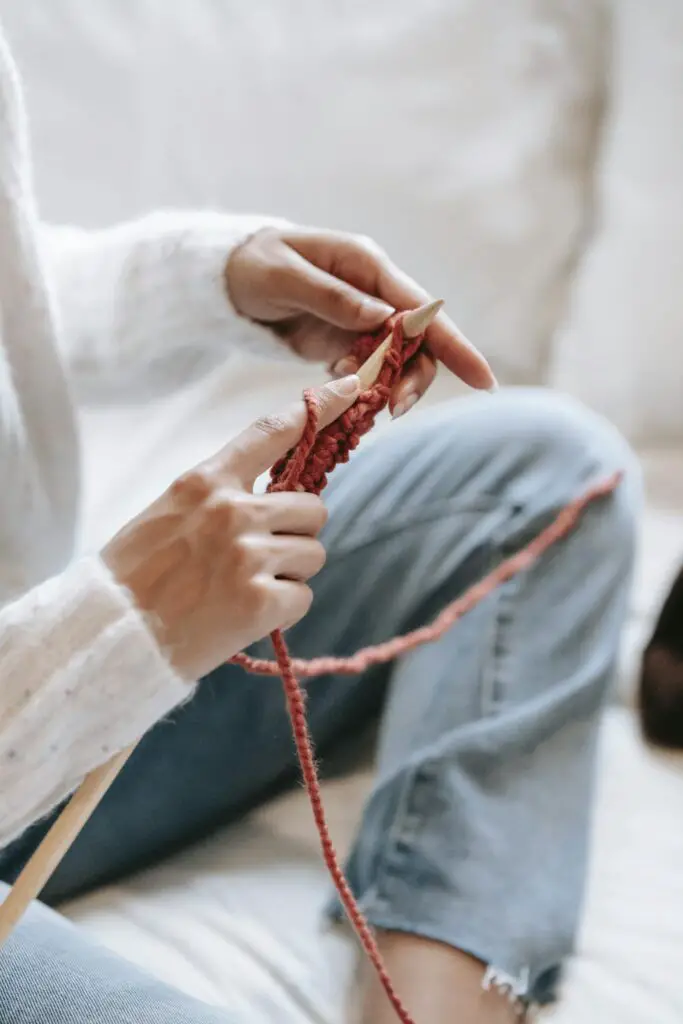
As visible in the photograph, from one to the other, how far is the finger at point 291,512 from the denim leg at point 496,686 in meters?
0.19

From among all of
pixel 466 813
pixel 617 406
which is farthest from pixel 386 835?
pixel 617 406

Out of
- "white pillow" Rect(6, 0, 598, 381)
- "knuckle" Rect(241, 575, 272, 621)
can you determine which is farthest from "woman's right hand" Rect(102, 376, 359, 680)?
"white pillow" Rect(6, 0, 598, 381)

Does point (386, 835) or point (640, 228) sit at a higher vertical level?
point (640, 228)

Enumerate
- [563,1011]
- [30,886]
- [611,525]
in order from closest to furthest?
[30,886], [563,1011], [611,525]

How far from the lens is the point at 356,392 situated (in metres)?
0.45

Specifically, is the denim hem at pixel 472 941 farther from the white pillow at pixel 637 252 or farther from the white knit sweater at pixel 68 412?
the white pillow at pixel 637 252

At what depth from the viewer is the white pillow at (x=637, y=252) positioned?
839mm

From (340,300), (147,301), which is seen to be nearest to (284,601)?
(340,300)

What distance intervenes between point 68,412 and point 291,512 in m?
0.28

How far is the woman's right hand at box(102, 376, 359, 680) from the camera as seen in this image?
0.38m

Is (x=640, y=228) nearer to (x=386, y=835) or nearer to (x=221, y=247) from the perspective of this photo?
(x=221, y=247)

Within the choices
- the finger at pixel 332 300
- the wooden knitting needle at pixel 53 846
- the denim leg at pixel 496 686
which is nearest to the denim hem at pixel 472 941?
the denim leg at pixel 496 686

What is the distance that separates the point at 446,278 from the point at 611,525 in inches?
15.4

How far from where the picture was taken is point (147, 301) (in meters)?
0.64
